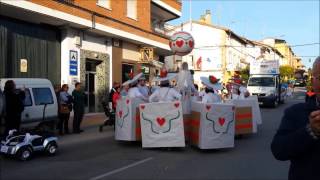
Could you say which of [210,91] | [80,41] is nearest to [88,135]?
[210,91]

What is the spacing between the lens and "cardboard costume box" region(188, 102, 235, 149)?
33.3ft

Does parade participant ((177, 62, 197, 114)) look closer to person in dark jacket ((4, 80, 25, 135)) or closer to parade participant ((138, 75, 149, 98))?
parade participant ((138, 75, 149, 98))

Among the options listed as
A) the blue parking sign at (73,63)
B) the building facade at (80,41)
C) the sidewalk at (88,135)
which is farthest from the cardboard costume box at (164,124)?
the blue parking sign at (73,63)

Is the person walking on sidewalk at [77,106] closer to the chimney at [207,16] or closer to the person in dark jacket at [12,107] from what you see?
the person in dark jacket at [12,107]

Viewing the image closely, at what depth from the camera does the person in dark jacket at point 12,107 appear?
36.6 ft

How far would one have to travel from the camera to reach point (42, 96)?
12.5m

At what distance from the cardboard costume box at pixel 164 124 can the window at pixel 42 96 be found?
148 inches

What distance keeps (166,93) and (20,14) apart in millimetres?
8052

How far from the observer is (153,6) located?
93.1ft

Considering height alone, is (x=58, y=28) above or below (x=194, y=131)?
above

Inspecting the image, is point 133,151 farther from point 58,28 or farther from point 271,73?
point 271,73

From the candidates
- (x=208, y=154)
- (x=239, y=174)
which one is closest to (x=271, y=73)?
(x=208, y=154)

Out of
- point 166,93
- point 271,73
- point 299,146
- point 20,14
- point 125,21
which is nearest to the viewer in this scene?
point 299,146

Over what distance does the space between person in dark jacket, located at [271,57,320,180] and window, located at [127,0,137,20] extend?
22.7 meters
